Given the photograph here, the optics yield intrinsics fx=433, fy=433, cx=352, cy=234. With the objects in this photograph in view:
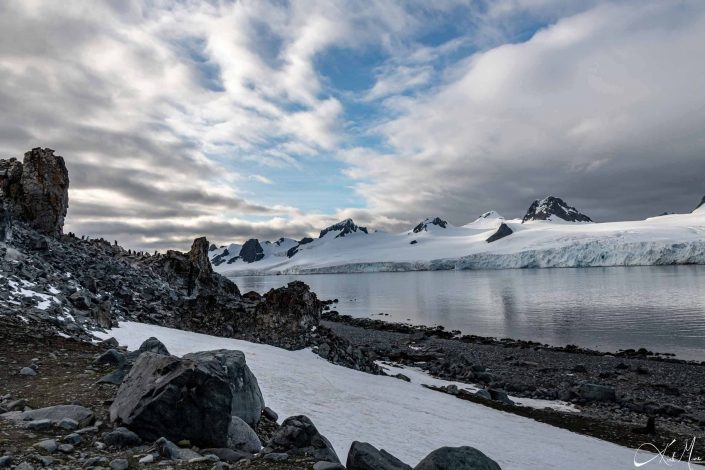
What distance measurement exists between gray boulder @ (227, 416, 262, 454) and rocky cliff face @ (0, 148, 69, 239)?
29.7m

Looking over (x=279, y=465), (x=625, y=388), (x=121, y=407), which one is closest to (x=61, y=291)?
(x=121, y=407)

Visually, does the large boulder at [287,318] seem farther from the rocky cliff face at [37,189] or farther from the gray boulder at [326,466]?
the gray boulder at [326,466]

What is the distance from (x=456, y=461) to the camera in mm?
7551

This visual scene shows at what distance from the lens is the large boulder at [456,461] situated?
7.49 metres

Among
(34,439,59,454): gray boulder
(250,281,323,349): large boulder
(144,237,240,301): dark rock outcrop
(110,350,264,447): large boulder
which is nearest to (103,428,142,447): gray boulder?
(110,350,264,447): large boulder

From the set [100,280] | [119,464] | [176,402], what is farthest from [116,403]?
[100,280]

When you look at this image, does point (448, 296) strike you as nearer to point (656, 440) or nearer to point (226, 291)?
point (226, 291)

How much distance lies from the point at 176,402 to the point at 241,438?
1.60 meters

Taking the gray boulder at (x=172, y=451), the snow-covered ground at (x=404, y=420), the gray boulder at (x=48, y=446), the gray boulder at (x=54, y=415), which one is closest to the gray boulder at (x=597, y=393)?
the snow-covered ground at (x=404, y=420)

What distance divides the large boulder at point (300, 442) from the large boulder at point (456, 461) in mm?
1707

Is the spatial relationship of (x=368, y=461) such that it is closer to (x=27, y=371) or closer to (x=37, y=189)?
(x=27, y=371)

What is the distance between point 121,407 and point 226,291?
37836 mm

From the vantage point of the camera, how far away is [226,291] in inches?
1736

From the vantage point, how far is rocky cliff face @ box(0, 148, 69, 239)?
3089 centimetres
